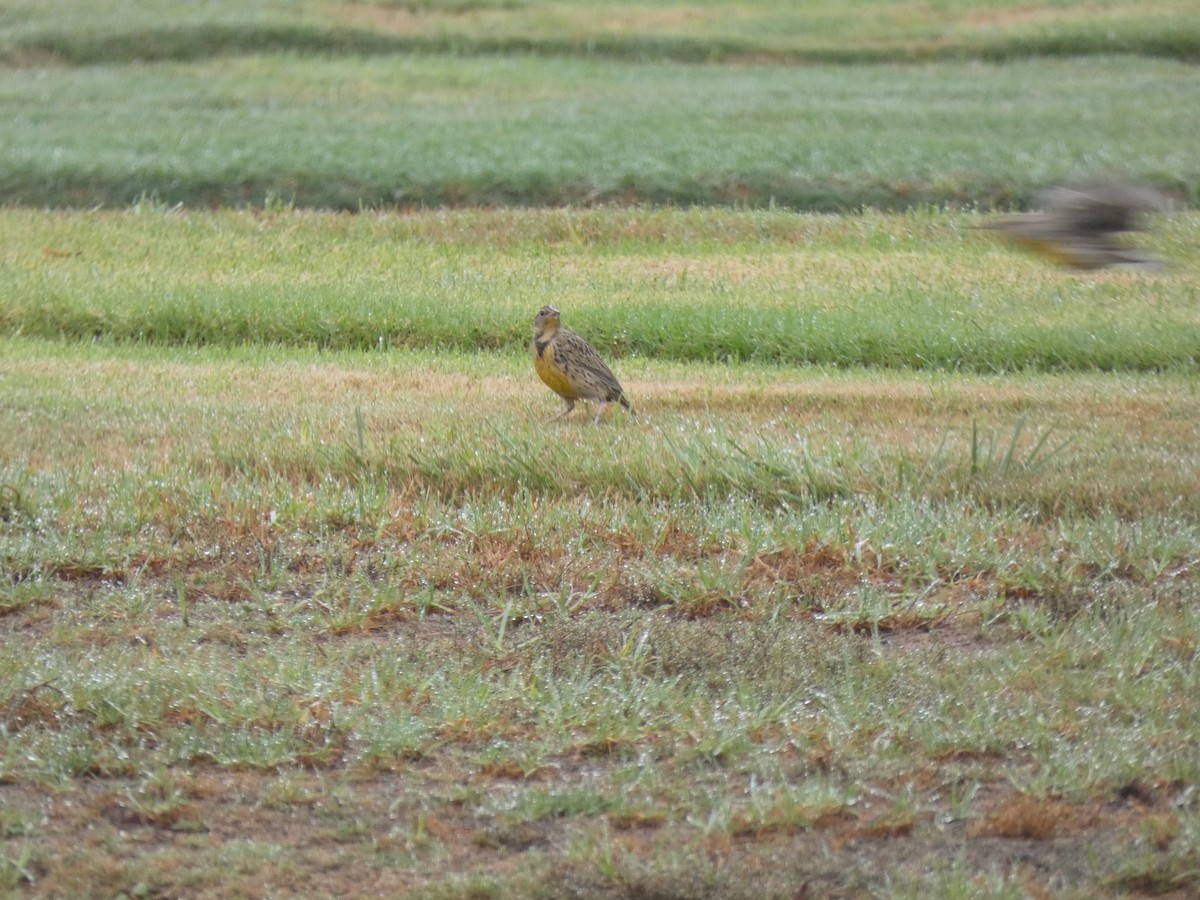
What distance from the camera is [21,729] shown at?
16.1 ft

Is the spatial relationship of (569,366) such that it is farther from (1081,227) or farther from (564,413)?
(1081,227)

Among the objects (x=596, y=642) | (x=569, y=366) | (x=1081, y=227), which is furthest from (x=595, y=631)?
(x=1081, y=227)

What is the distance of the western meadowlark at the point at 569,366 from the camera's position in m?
8.18

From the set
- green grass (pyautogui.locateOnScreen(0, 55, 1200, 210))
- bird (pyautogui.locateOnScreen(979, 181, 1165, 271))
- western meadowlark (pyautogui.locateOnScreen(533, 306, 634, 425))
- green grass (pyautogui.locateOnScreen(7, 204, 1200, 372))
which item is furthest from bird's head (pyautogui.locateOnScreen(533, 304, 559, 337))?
green grass (pyautogui.locateOnScreen(0, 55, 1200, 210))

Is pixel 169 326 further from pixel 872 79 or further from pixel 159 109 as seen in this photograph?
pixel 872 79

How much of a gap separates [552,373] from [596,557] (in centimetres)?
205

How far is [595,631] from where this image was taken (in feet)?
18.7

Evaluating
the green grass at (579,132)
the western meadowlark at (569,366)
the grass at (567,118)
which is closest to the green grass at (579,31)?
the grass at (567,118)

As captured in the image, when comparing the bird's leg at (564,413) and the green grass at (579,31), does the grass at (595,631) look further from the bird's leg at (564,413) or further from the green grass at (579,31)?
the green grass at (579,31)

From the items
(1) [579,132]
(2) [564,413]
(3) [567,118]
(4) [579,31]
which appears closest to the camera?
(2) [564,413]

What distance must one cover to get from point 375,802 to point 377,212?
38.1ft

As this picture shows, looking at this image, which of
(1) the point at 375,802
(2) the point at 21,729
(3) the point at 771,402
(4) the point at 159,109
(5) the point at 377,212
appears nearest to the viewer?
(1) the point at 375,802

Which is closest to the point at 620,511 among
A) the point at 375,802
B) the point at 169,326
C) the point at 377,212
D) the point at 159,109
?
the point at 375,802

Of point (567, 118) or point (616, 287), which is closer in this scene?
point (616, 287)
